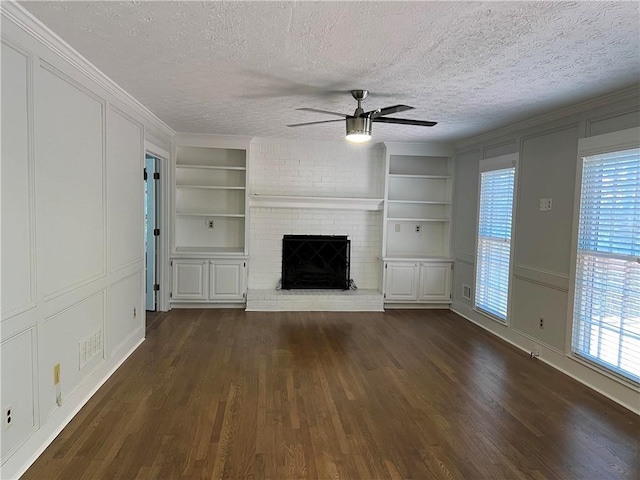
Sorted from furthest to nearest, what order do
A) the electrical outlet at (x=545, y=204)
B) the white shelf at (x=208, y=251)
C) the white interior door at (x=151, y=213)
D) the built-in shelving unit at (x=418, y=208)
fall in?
1. the built-in shelving unit at (x=418, y=208)
2. the white shelf at (x=208, y=251)
3. the white interior door at (x=151, y=213)
4. the electrical outlet at (x=545, y=204)

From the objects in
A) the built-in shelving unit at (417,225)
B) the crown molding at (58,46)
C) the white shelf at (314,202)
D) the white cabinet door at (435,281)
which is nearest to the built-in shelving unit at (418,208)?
the built-in shelving unit at (417,225)

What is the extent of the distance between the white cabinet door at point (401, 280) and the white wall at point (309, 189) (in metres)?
0.40

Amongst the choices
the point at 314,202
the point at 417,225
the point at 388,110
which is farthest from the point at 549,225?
the point at 314,202

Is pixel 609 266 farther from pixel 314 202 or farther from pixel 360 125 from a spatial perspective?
pixel 314 202

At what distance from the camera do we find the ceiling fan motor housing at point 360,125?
132 inches

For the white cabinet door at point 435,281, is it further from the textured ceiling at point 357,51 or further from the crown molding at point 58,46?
the crown molding at point 58,46

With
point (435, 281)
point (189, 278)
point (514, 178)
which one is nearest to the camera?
point (514, 178)

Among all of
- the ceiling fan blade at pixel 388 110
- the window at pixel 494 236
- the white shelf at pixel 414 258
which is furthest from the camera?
the white shelf at pixel 414 258

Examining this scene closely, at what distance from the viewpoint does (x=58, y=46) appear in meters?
2.46

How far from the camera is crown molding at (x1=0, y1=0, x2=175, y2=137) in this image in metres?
2.05

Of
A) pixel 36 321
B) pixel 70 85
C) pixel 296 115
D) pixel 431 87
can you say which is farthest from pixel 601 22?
pixel 36 321

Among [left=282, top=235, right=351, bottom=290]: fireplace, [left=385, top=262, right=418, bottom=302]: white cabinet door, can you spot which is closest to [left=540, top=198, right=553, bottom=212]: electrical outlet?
[left=385, top=262, right=418, bottom=302]: white cabinet door

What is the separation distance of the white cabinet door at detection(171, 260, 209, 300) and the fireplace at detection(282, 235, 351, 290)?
1210 mm

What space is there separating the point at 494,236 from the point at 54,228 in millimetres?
4624
